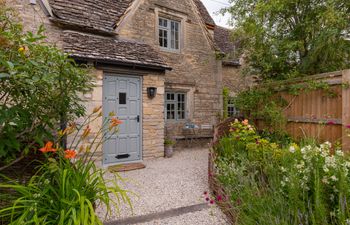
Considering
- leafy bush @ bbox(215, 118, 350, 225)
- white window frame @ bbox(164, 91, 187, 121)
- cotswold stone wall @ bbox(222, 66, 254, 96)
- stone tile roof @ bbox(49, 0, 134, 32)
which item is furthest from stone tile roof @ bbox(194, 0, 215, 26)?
leafy bush @ bbox(215, 118, 350, 225)

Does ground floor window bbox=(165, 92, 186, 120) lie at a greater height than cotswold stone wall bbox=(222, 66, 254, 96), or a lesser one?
lesser

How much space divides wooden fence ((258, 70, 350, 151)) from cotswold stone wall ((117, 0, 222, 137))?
168 inches

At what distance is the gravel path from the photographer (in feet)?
11.8

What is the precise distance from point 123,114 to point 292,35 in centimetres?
595

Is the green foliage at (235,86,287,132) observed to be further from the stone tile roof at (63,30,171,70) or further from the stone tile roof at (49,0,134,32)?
the stone tile roof at (49,0,134,32)

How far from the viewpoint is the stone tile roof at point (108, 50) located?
257 inches

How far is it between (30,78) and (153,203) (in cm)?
278

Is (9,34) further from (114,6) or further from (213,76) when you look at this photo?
(213,76)

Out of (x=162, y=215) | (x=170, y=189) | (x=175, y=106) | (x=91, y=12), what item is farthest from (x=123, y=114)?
(x=162, y=215)

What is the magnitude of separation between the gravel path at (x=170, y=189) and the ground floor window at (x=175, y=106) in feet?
8.86

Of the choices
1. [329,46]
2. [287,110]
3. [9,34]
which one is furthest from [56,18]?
[329,46]

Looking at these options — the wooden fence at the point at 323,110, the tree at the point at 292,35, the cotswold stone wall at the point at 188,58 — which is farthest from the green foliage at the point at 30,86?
the tree at the point at 292,35

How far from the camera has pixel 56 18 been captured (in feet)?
22.6

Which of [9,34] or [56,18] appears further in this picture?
[56,18]
